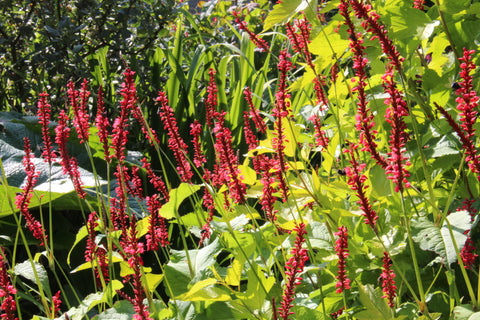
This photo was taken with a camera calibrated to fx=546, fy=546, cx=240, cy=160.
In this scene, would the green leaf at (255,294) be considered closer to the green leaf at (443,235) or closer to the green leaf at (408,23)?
the green leaf at (443,235)

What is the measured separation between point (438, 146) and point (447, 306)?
0.43 metres

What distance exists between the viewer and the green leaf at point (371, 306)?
1.12m

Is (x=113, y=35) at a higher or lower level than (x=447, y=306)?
higher

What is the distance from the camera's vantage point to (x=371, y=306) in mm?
1128

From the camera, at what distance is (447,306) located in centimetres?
146

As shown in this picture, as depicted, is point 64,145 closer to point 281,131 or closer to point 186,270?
point 186,270

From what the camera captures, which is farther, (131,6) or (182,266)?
(131,6)

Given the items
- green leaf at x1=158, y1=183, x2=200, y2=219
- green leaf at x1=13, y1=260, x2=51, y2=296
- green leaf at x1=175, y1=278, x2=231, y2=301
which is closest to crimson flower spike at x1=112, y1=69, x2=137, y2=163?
green leaf at x1=158, y1=183, x2=200, y2=219

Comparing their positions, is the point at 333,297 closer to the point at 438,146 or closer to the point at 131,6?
the point at 438,146

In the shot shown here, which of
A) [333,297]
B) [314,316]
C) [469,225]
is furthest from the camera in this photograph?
[333,297]

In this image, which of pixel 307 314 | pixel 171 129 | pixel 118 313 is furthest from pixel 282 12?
pixel 118 313

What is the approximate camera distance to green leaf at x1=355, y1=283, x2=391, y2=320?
1.12 meters

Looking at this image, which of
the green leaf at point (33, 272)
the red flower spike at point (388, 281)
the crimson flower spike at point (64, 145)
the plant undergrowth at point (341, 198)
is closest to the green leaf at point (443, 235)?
the plant undergrowth at point (341, 198)

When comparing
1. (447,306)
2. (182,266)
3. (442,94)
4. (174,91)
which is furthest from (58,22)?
(447,306)
